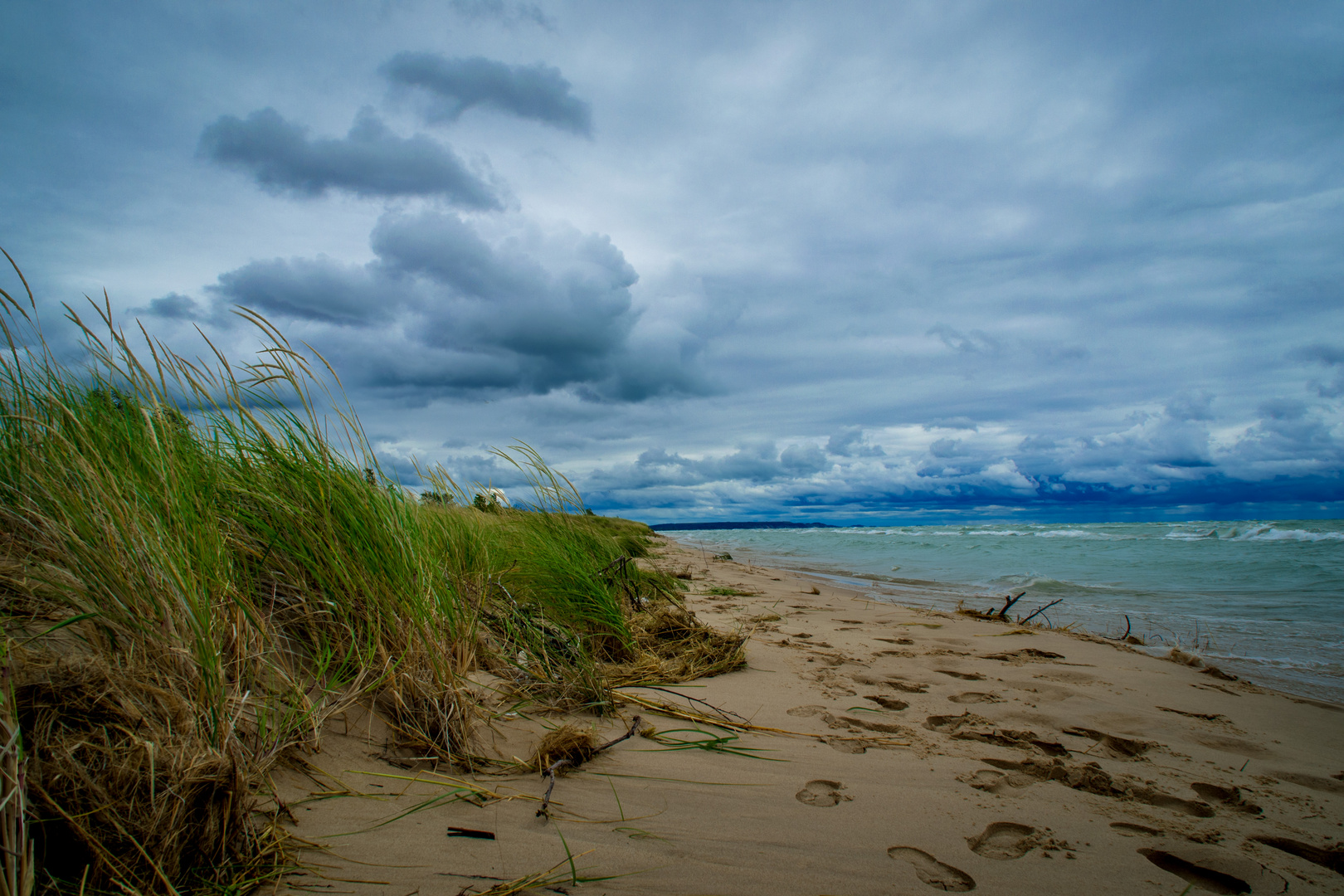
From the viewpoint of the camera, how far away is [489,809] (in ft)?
5.65

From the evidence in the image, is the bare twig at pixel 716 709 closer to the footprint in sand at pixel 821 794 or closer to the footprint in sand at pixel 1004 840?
the footprint in sand at pixel 821 794

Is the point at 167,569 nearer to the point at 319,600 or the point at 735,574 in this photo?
the point at 319,600

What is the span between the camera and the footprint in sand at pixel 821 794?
1.98 m

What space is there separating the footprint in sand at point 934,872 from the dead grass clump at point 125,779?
1.66m

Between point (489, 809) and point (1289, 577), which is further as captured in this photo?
point (1289, 577)

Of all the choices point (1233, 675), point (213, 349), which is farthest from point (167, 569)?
point (1233, 675)

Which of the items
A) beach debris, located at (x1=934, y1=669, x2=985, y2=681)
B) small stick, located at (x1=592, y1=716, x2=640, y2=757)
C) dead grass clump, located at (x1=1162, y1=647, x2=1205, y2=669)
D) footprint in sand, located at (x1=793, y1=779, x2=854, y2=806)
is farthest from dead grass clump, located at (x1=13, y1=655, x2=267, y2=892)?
dead grass clump, located at (x1=1162, y1=647, x2=1205, y2=669)

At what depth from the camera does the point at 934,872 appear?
1.62 meters

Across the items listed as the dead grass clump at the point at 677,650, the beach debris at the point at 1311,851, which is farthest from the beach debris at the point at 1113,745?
the dead grass clump at the point at 677,650

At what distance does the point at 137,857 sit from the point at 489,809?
0.80 meters

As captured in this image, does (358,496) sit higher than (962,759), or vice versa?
(358,496)

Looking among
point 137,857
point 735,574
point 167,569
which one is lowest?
point 735,574

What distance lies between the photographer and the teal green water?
479cm

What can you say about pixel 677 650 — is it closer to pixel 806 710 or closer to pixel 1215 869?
pixel 806 710
